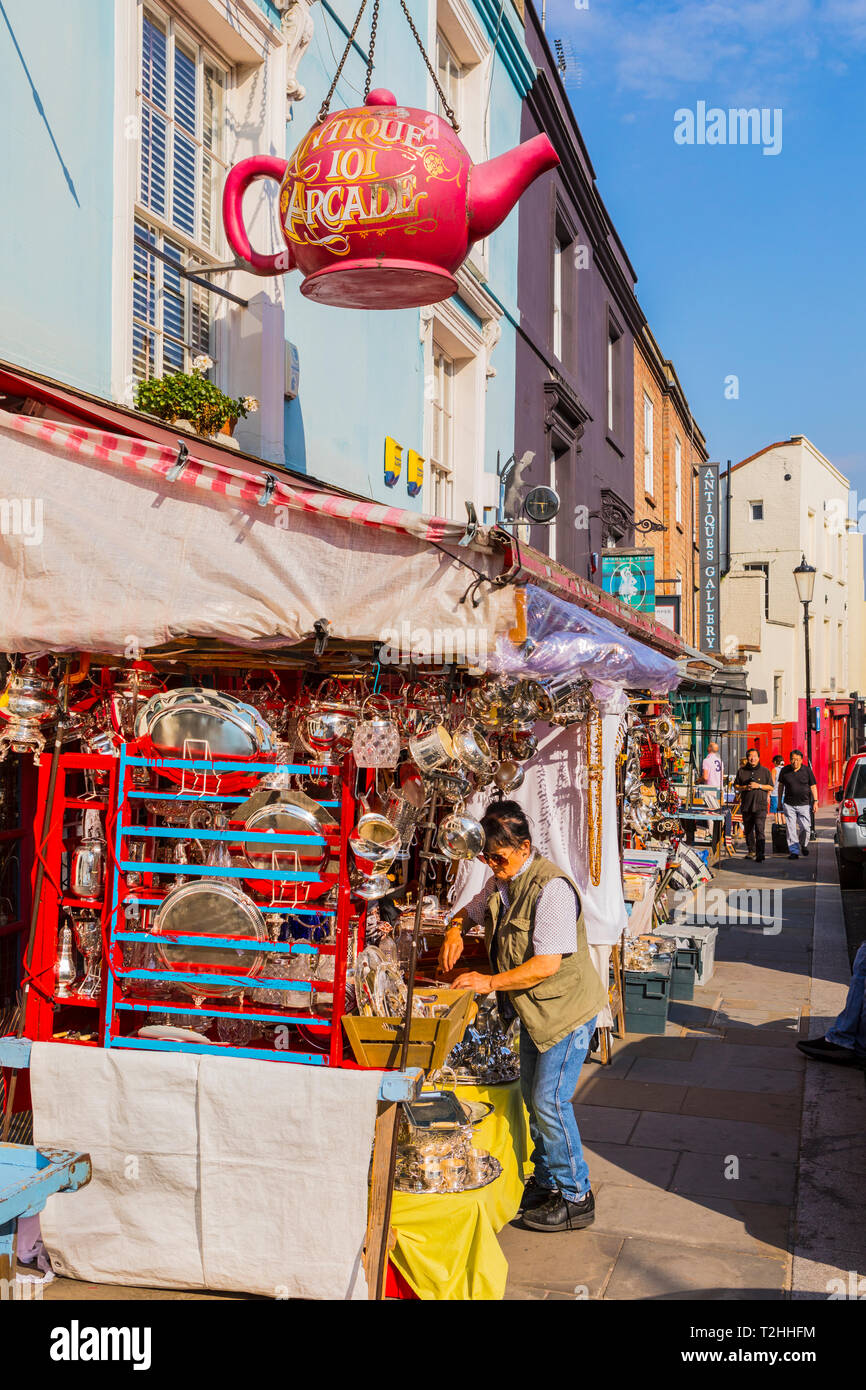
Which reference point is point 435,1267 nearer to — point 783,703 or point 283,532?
point 283,532

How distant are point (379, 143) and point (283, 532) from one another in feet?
5.46

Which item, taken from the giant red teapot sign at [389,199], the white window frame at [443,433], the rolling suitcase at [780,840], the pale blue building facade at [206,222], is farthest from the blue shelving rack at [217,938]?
the rolling suitcase at [780,840]

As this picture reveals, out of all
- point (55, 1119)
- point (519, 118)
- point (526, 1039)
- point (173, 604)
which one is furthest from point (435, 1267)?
point (519, 118)

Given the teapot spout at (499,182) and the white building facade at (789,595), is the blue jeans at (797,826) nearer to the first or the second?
the white building facade at (789,595)

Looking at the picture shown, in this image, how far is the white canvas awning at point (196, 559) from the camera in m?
3.65

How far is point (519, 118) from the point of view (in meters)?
12.8

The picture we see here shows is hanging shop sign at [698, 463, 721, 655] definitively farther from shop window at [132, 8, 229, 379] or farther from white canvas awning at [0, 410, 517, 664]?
white canvas awning at [0, 410, 517, 664]

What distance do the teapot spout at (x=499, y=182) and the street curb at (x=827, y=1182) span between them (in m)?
4.45

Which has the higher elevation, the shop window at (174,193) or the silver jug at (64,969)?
the shop window at (174,193)

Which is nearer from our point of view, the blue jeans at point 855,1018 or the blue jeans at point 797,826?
the blue jeans at point 855,1018

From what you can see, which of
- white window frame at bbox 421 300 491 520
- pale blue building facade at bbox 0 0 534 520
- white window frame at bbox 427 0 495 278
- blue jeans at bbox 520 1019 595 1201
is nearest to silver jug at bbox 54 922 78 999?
blue jeans at bbox 520 1019 595 1201

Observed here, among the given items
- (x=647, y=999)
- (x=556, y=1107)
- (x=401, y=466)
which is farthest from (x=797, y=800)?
(x=556, y=1107)

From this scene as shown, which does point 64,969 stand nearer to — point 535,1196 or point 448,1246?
point 448,1246

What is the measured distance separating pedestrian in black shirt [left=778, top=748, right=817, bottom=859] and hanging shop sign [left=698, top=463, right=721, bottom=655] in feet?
20.7
